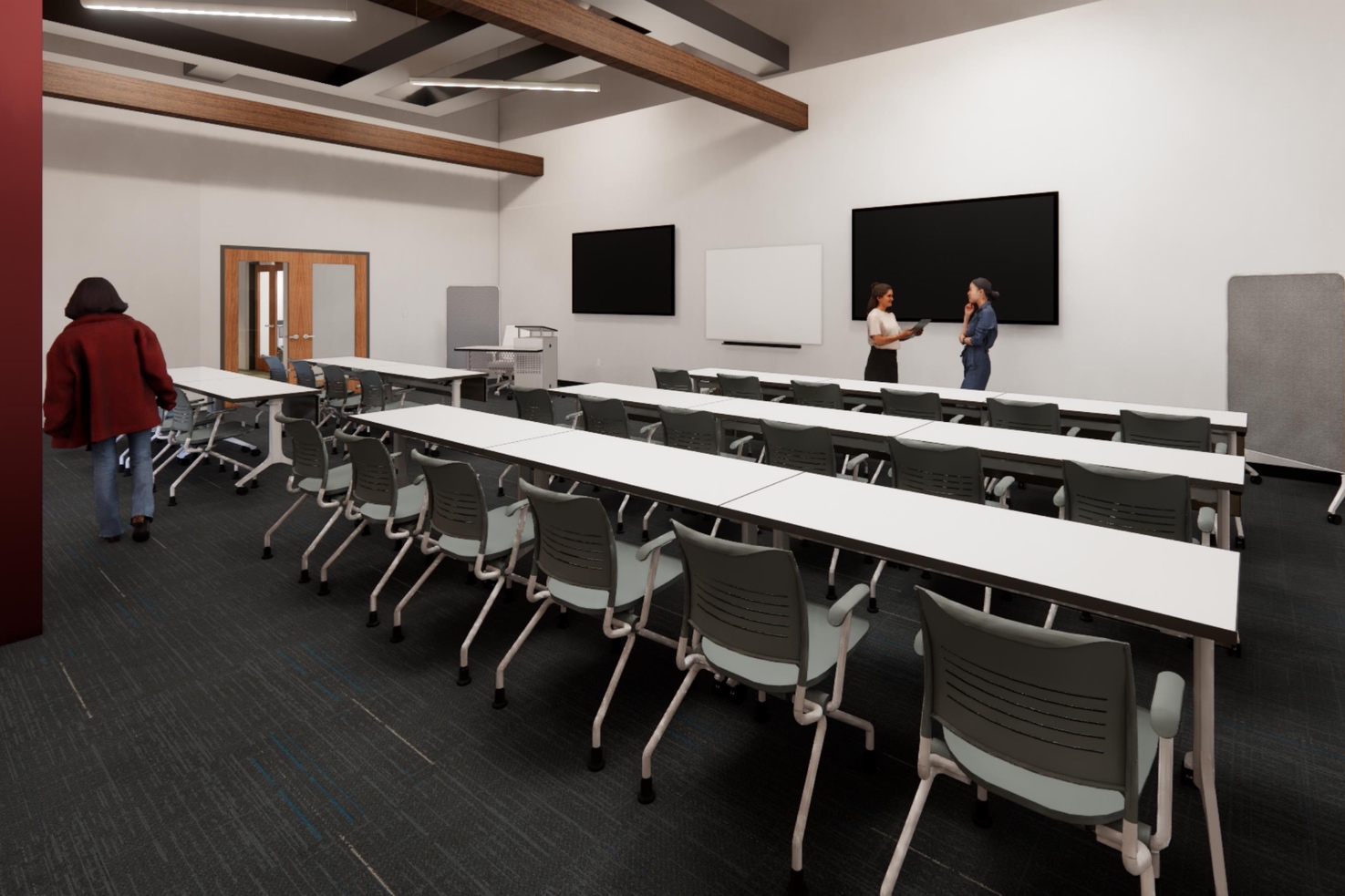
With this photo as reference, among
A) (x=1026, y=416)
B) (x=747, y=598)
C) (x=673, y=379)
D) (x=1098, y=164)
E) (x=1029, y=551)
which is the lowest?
(x=747, y=598)

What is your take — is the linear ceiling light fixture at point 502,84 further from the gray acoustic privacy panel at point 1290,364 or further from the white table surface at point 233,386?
the gray acoustic privacy panel at point 1290,364

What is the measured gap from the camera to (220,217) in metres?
9.31

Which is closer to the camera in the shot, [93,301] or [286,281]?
[93,301]

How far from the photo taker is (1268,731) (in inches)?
95.0

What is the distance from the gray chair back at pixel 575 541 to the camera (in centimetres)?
232

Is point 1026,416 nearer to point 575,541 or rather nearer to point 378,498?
point 575,541

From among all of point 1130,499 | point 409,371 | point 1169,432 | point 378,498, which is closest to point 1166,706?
point 1130,499

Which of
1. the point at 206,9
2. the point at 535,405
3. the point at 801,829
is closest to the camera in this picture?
the point at 801,829

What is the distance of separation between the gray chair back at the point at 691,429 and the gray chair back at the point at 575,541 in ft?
5.58

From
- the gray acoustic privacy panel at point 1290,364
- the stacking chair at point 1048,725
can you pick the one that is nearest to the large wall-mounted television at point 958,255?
the gray acoustic privacy panel at point 1290,364

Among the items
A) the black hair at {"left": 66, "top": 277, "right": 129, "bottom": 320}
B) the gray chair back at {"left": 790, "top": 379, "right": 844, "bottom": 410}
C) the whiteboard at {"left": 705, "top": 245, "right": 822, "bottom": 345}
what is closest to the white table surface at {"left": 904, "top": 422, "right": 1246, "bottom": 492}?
the gray chair back at {"left": 790, "top": 379, "right": 844, "bottom": 410}

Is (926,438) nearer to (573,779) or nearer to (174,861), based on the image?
(573,779)

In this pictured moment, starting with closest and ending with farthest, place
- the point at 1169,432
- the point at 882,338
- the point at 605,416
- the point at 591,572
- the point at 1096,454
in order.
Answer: the point at 591,572 < the point at 1096,454 < the point at 1169,432 < the point at 605,416 < the point at 882,338

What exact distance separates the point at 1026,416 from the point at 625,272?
22.7 ft
